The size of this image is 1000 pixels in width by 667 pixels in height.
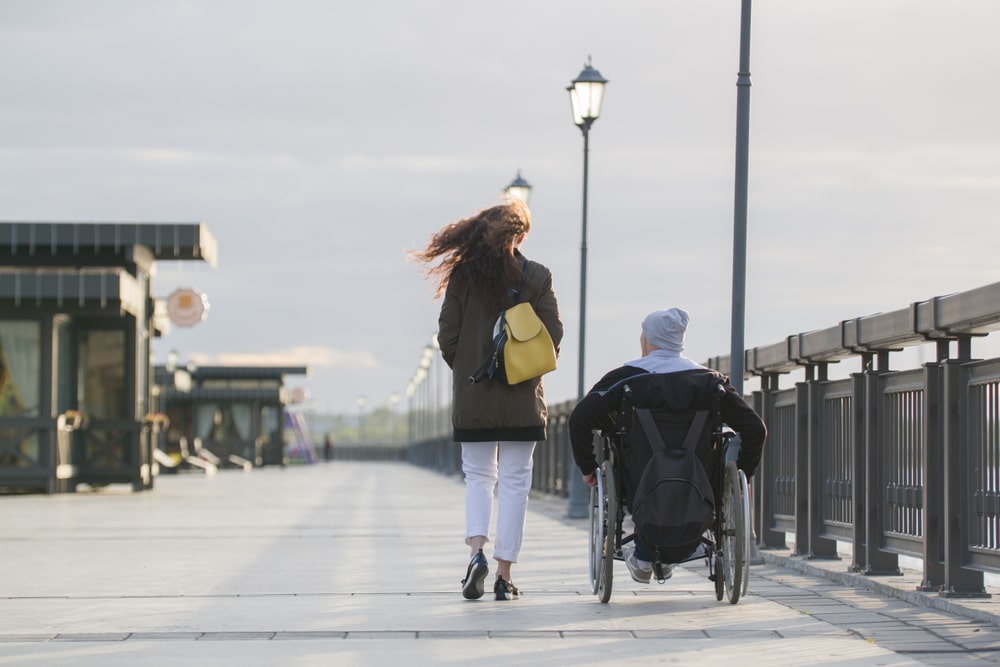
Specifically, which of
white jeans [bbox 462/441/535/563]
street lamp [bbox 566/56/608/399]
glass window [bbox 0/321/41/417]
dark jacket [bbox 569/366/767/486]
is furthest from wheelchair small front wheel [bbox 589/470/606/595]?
glass window [bbox 0/321/41/417]

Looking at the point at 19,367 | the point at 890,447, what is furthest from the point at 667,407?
the point at 19,367

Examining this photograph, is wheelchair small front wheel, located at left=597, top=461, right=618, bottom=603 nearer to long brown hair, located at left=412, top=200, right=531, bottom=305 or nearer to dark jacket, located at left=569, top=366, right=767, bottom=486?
dark jacket, located at left=569, top=366, right=767, bottom=486

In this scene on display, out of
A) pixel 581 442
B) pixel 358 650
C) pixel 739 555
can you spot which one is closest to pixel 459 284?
pixel 581 442

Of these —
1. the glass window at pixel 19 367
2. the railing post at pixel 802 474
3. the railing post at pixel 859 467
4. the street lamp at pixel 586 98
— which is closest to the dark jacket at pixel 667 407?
the railing post at pixel 859 467

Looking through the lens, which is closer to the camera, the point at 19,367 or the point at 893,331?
the point at 893,331

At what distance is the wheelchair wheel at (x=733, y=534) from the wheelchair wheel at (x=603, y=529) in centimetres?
51

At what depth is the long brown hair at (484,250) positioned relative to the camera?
7770 millimetres

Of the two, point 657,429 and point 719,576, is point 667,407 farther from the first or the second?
point 719,576

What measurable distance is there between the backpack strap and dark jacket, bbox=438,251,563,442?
679 millimetres

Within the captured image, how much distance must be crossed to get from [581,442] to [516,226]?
1182mm

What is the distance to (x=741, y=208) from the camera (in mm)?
11281

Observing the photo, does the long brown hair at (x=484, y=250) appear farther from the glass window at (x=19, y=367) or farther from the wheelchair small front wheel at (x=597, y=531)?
the glass window at (x=19, y=367)

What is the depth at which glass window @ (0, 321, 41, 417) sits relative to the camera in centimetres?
2556

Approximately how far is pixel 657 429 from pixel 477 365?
1033 millimetres
